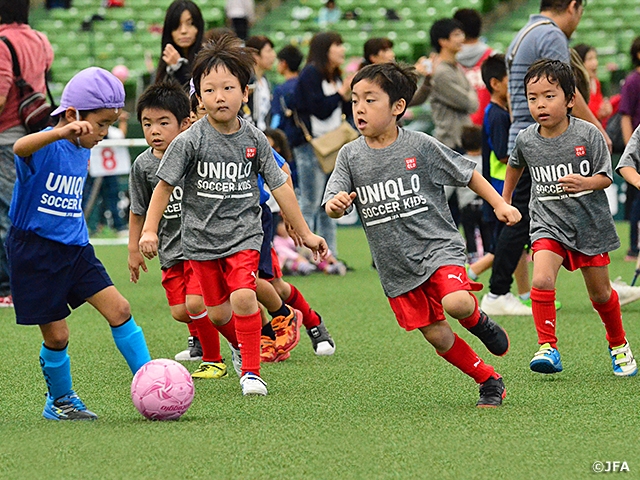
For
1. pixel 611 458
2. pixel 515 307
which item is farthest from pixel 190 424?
pixel 515 307

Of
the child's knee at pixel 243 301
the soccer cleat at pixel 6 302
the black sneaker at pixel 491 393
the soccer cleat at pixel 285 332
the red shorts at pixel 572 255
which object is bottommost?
the soccer cleat at pixel 6 302

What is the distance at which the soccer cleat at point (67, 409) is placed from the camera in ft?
15.7

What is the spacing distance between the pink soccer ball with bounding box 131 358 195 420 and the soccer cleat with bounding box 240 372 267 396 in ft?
1.78

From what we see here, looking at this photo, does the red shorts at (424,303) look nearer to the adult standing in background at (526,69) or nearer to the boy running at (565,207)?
the boy running at (565,207)

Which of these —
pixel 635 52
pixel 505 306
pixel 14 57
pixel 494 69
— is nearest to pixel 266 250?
pixel 505 306

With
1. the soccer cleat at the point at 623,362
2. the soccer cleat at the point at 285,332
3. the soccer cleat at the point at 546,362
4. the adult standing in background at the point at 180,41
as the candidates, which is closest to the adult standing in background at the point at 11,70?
the adult standing in background at the point at 180,41

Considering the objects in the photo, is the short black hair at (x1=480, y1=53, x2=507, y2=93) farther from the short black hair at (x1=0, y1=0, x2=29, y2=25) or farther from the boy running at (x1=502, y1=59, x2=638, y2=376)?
the short black hair at (x1=0, y1=0, x2=29, y2=25)

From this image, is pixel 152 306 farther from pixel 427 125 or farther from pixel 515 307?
pixel 427 125

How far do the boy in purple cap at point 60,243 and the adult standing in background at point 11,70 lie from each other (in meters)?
3.17

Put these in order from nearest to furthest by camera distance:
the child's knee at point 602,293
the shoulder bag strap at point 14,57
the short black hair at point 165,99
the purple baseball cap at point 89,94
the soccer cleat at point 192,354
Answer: the purple baseball cap at point 89,94, the child's knee at point 602,293, the short black hair at point 165,99, the soccer cleat at point 192,354, the shoulder bag strap at point 14,57

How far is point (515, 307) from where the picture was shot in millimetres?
8039

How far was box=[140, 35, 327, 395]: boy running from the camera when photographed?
531 cm

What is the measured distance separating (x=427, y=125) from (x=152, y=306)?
7931 millimetres

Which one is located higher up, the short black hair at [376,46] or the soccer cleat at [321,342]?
the short black hair at [376,46]
